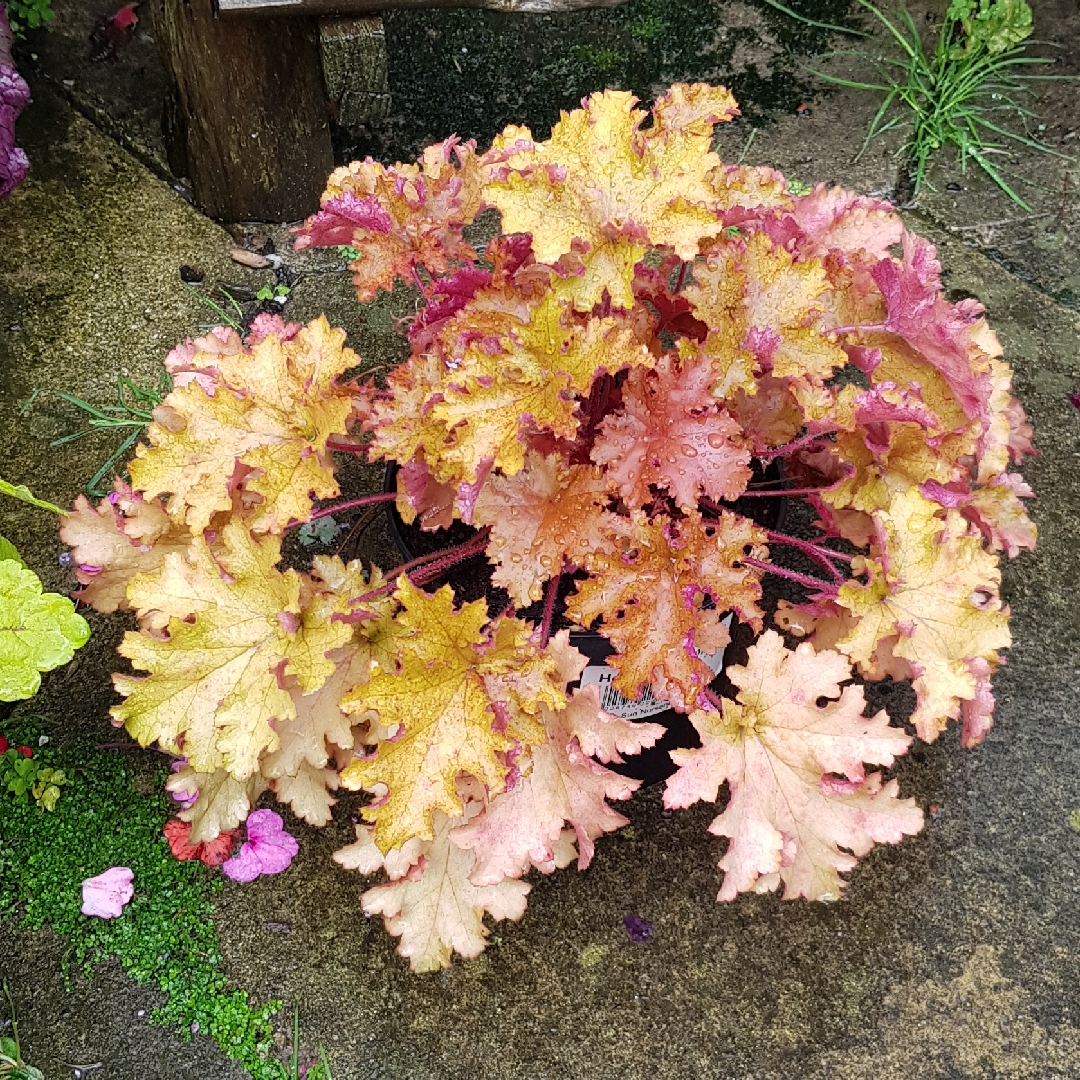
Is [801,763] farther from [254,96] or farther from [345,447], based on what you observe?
[254,96]

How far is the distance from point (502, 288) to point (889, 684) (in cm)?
103

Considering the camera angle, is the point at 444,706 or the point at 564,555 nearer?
the point at 444,706

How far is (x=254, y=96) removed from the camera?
2162 mm

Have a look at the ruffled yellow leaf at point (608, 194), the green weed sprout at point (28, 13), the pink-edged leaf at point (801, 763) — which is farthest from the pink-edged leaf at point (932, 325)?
the green weed sprout at point (28, 13)

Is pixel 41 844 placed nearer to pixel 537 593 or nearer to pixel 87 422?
pixel 87 422

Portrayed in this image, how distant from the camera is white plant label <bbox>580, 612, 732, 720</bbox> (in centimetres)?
140

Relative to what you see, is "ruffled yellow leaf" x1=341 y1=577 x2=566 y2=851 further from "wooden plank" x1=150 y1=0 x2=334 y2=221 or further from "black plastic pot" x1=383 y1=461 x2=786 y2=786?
"wooden plank" x1=150 y1=0 x2=334 y2=221

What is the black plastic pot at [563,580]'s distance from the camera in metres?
1.50

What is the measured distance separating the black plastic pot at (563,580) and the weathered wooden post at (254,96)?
1.09 m

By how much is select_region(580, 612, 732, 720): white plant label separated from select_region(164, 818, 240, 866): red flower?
0.65 m

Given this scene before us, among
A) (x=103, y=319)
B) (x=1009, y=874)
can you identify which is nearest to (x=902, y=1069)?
(x=1009, y=874)

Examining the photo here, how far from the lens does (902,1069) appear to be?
142cm

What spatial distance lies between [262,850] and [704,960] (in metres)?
0.71

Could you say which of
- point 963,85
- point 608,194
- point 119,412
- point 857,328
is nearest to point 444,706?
point 608,194
